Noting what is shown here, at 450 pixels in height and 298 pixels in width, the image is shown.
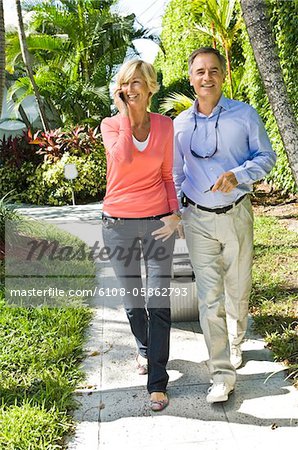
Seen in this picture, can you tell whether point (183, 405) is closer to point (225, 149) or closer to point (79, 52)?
point (225, 149)

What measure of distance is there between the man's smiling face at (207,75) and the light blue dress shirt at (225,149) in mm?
85

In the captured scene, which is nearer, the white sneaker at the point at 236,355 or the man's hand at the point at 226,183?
the man's hand at the point at 226,183

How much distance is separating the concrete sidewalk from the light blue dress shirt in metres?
1.13

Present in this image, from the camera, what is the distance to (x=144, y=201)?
2723 mm

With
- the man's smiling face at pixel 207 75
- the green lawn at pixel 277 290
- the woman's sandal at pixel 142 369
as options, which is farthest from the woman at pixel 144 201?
the green lawn at pixel 277 290

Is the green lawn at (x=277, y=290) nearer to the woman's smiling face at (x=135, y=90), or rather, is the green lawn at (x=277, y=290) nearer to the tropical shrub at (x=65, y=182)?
the woman's smiling face at (x=135, y=90)

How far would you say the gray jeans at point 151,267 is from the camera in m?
2.75

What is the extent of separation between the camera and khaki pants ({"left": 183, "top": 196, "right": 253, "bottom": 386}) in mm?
2748

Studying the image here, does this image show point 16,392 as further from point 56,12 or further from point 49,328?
point 56,12

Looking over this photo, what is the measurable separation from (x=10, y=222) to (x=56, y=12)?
8257 mm

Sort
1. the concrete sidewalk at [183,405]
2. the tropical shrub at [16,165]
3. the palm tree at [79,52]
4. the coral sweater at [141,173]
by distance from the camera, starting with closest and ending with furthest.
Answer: the concrete sidewalk at [183,405], the coral sweater at [141,173], the tropical shrub at [16,165], the palm tree at [79,52]

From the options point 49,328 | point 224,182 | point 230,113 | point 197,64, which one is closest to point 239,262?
point 224,182

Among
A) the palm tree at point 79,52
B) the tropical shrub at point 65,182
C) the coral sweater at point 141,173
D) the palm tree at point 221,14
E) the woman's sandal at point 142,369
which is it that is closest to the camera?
the coral sweater at point 141,173

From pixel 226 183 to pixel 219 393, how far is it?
46.4 inches
